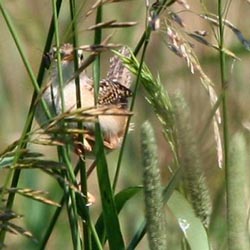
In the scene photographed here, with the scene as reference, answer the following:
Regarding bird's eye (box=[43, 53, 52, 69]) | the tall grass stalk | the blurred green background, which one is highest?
bird's eye (box=[43, 53, 52, 69])

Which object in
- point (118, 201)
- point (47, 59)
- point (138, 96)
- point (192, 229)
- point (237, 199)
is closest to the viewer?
point (237, 199)

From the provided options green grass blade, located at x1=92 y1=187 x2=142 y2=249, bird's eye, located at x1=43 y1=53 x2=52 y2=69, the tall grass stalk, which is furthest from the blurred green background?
the tall grass stalk

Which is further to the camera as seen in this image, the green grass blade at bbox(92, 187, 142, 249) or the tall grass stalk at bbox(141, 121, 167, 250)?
the green grass blade at bbox(92, 187, 142, 249)

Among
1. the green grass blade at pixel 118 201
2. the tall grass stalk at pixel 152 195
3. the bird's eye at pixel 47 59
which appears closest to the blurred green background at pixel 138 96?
the green grass blade at pixel 118 201

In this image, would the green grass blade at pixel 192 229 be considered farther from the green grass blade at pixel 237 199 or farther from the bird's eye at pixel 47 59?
the bird's eye at pixel 47 59

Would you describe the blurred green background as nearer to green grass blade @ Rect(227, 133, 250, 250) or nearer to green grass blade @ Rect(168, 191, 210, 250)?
green grass blade @ Rect(168, 191, 210, 250)

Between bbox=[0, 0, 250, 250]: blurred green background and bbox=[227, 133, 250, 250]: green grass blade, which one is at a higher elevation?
bbox=[227, 133, 250, 250]: green grass blade

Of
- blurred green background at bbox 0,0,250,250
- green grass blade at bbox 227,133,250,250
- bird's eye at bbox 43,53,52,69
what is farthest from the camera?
blurred green background at bbox 0,0,250,250

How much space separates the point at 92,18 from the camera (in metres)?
4.40

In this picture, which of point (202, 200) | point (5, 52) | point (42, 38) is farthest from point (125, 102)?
point (202, 200)

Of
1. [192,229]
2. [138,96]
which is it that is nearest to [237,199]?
[192,229]

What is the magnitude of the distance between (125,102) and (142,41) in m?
1.51

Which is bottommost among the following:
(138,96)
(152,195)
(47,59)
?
(138,96)

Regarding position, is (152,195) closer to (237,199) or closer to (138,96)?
(237,199)
